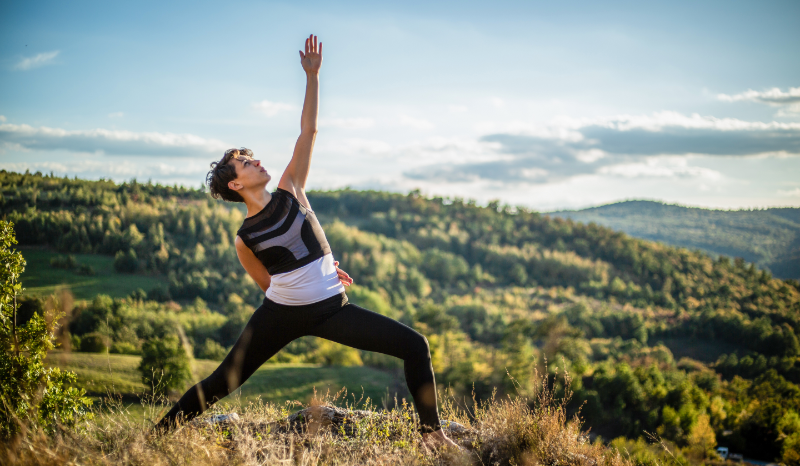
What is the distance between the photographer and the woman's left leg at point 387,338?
2.40 m

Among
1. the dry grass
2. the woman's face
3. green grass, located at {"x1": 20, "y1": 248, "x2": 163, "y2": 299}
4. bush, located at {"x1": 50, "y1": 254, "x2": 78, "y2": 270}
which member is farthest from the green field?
the woman's face

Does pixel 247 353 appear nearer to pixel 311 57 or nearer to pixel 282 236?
pixel 282 236

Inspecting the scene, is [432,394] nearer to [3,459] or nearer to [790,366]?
[3,459]

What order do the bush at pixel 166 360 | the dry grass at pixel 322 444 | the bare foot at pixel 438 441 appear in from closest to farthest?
the dry grass at pixel 322 444, the bare foot at pixel 438 441, the bush at pixel 166 360

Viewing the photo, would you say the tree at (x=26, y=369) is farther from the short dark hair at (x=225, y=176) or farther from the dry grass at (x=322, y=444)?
the short dark hair at (x=225, y=176)

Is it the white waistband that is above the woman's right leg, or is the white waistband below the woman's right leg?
above

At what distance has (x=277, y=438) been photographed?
314cm

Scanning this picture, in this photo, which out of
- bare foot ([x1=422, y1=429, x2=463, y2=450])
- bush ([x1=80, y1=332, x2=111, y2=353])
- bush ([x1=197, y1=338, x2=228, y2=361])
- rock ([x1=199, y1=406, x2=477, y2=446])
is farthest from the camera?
bush ([x1=197, y1=338, x2=228, y2=361])

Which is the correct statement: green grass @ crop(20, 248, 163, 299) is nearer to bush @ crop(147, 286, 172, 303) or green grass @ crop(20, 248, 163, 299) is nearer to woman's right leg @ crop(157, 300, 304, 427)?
bush @ crop(147, 286, 172, 303)

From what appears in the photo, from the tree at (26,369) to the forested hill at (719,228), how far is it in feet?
346

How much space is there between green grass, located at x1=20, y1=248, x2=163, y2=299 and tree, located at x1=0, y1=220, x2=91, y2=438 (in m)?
11.6

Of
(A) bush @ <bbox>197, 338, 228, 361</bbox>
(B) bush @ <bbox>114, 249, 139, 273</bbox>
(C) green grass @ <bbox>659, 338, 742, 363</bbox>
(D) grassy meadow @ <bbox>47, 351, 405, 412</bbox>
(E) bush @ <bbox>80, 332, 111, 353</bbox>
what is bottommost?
(C) green grass @ <bbox>659, 338, 742, 363</bbox>

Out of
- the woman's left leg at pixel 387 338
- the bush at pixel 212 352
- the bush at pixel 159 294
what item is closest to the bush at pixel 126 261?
the bush at pixel 159 294

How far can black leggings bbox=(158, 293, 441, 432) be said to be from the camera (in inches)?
94.3
